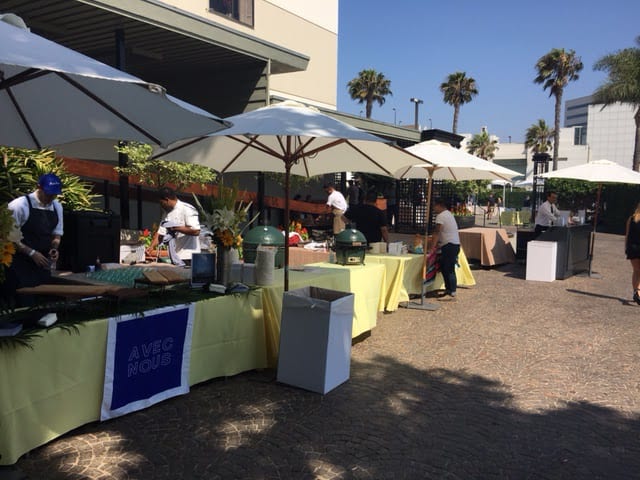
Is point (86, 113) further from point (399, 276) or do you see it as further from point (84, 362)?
point (399, 276)

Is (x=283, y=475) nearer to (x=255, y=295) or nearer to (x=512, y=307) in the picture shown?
(x=255, y=295)

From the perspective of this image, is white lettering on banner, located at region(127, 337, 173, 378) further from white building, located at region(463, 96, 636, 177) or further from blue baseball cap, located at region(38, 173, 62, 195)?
white building, located at region(463, 96, 636, 177)

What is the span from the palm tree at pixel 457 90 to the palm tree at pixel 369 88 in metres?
7.43

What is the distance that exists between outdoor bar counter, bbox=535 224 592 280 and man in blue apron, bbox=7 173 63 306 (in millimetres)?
9026

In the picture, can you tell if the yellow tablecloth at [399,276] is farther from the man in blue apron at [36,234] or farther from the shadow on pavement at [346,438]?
the man in blue apron at [36,234]

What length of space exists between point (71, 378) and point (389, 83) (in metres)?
50.6

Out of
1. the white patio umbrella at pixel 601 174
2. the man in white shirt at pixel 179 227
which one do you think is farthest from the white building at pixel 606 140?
the man in white shirt at pixel 179 227

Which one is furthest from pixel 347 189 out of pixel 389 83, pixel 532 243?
pixel 389 83

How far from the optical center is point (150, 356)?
12.4 feet

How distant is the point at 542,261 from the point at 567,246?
28.8 inches

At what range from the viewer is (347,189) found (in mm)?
18891

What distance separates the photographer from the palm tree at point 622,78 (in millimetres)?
28078

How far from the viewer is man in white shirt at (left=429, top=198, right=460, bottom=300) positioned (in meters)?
8.16

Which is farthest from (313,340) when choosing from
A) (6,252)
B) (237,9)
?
(237,9)
